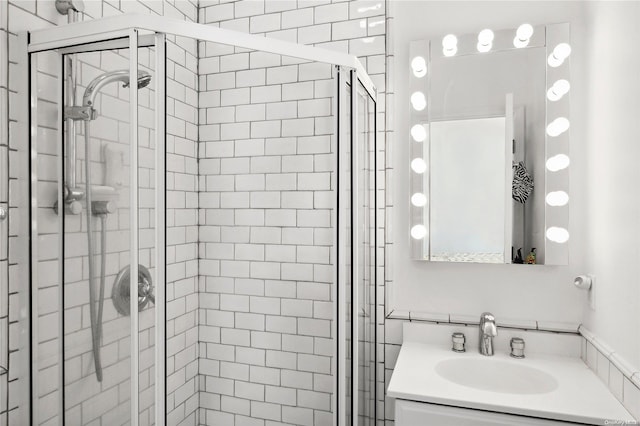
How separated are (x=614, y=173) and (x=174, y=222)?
1355 millimetres

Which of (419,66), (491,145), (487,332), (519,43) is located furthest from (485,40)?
(487,332)

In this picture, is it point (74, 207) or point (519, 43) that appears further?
point (519, 43)

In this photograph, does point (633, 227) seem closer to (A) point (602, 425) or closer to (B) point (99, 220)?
(A) point (602, 425)

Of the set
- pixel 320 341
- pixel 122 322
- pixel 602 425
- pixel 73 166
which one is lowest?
pixel 602 425

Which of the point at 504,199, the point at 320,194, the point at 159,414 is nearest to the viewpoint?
the point at 159,414

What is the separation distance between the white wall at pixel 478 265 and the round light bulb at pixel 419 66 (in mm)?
40

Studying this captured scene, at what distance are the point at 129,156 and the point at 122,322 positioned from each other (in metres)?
0.45

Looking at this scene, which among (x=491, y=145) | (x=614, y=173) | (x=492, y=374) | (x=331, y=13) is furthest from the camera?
(x=331, y=13)


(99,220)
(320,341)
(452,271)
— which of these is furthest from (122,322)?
(452,271)

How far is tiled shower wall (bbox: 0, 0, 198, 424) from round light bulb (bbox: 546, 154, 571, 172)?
1.32m

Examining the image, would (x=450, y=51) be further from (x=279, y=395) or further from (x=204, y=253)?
(x=279, y=395)

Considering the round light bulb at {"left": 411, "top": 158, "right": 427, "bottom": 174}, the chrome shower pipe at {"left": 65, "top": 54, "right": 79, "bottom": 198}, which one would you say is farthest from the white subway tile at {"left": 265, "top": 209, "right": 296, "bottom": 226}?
the round light bulb at {"left": 411, "top": 158, "right": 427, "bottom": 174}

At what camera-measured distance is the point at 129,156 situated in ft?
3.82

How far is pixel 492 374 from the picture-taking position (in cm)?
162
